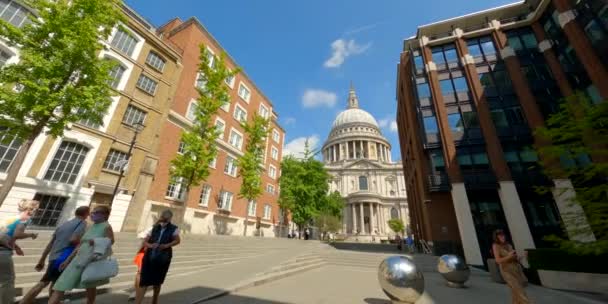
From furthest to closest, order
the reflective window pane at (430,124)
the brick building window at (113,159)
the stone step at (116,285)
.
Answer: the reflective window pane at (430,124)
the brick building window at (113,159)
the stone step at (116,285)

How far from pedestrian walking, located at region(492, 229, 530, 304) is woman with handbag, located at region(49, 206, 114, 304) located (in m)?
7.99

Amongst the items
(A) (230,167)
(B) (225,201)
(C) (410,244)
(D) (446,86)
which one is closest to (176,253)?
(B) (225,201)

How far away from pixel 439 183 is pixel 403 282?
15.9 meters

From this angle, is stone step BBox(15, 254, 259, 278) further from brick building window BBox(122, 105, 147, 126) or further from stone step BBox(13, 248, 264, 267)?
brick building window BBox(122, 105, 147, 126)

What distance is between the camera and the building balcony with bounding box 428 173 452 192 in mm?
18297

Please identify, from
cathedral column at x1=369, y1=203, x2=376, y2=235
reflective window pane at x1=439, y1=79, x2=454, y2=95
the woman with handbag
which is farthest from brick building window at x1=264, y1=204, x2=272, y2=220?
cathedral column at x1=369, y1=203, x2=376, y2=235

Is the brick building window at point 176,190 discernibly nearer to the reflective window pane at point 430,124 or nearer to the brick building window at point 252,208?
the brick building window at point 252,208

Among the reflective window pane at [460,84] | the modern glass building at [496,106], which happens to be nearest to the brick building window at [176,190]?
the modern glass building at [496,106]

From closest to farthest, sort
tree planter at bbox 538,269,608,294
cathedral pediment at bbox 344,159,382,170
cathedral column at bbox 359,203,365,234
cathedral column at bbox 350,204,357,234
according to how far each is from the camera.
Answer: tree planter at bbox 538,269,608,294
cathedral column at bbox 359,203,365,234
cathedral column at bbox 350,204,357,234
cathedral pediment at bbox 344,159,382,170

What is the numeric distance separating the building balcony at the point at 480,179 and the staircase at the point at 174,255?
1627cm

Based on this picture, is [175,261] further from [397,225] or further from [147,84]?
[397,225]

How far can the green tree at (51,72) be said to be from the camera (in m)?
7.79

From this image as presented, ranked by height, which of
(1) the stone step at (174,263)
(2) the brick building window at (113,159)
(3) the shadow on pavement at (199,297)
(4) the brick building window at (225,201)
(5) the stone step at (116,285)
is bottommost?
(3) the shadow on pavement at (199,297)

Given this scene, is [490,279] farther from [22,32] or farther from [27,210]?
[22,32]
